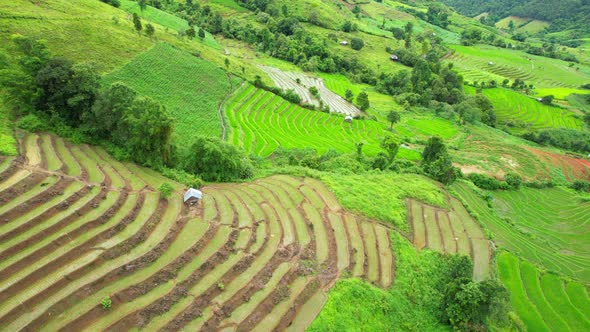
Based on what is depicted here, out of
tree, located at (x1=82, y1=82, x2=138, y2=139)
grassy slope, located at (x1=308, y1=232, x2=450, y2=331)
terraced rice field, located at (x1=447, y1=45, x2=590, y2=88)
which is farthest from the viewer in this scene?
terraced rice field, located at (x1=447, y1=45, x2=590, y2=88)

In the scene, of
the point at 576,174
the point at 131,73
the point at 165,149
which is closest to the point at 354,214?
the point at 165,149

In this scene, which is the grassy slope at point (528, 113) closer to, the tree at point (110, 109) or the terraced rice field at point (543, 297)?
the terraced rice field at point (543, 297)

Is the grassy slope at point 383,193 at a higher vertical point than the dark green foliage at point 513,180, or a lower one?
higher

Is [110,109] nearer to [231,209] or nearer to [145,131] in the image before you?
[145,131]

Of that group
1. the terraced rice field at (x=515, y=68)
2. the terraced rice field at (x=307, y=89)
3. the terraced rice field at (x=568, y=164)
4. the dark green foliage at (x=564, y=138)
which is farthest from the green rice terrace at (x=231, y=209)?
the terraced rice field at (x=515, y=68)

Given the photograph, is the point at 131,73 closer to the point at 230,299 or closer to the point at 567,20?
the point at 230,299

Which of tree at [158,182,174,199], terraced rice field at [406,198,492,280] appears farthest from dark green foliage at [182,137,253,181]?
terraced rice field at [406,198,492,280]

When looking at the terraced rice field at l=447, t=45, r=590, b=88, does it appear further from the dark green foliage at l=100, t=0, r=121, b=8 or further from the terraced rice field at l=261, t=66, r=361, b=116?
the dark green foliage at l=100, t=0, r=121, b=8
